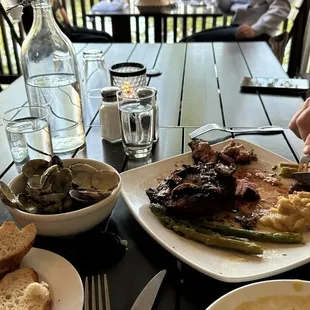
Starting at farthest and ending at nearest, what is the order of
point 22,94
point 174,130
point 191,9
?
1. point 191,9
2. point 22,94
3. point 174,130

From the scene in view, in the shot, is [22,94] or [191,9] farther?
[191,9]

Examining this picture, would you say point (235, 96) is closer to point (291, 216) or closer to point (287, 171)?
point (287, 171)

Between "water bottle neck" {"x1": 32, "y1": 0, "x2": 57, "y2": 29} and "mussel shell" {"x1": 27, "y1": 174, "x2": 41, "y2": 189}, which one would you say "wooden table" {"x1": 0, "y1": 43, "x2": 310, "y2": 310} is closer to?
"mussel shell" {"x1": 27, "y1": 174, "x2": 41, "y2": 189}

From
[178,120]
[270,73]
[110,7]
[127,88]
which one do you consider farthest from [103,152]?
[110,7]

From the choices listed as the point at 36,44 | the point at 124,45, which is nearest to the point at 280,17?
the point at 124,45

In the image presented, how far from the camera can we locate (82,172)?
83 cm

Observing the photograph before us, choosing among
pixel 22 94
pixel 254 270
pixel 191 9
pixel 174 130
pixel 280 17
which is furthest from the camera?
pixel 191 9

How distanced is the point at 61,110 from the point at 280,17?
2568 millimetres

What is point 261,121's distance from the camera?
131 cm

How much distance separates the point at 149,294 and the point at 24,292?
7.1 inches

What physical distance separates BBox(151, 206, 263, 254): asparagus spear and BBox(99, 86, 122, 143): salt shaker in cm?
46

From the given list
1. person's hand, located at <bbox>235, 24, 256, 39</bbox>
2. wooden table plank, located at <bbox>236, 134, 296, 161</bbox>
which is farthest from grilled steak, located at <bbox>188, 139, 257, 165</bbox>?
person's hand, located at <bbox>235, 24, 256, 39</bbox>

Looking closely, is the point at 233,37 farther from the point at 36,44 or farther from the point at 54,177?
the point at 54,177

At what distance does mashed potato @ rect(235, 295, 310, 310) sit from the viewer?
0.56 meters
